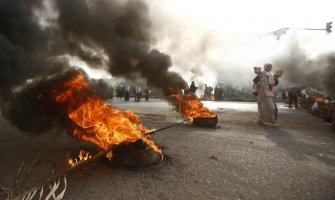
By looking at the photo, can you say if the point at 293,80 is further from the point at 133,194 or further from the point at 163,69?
the point at 133,194

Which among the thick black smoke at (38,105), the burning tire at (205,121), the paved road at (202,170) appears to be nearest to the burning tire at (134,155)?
the paved road at (202,170)

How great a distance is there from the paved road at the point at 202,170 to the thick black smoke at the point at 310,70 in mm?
15156

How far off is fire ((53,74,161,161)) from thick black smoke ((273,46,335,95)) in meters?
17.8

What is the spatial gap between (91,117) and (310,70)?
22.5m

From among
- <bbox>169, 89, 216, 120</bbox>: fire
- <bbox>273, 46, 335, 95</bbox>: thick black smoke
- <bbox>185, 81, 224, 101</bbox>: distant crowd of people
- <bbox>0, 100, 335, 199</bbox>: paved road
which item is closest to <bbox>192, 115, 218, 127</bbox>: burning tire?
<bbox>169, 89, 216, 120</bbox>: fire

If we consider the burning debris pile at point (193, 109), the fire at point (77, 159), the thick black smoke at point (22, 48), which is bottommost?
the fire at point (77, 159)

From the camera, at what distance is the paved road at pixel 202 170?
3.75 metres

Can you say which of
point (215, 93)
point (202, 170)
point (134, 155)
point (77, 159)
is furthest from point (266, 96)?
Answer: point (215, 93)

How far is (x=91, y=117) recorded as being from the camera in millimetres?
4965

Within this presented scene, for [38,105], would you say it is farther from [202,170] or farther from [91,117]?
[202,170]

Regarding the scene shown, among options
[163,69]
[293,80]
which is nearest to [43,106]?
[163,69]

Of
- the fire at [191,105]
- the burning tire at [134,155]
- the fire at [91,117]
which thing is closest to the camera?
the burning tire at [134,155]

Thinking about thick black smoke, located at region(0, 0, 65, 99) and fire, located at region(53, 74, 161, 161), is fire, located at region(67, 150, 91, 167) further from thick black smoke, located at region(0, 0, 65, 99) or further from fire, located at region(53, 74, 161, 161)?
thick black smoke, located at region(0, 0, 65, 99)

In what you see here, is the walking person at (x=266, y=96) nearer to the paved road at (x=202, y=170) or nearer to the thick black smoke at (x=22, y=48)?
the paved road at (x=202, y=170)
